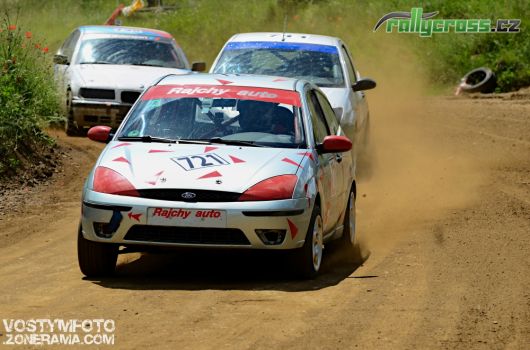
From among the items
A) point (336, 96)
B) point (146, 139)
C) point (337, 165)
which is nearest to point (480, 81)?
point (336, 96)

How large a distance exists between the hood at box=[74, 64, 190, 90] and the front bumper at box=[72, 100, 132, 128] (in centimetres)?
30

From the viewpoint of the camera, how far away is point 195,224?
8.42 m

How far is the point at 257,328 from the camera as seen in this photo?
7.05m

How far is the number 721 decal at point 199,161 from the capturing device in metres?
8.77

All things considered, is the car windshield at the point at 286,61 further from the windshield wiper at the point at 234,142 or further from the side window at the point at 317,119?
the windshield wiper at the point at 234,142

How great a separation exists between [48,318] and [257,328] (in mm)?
1243

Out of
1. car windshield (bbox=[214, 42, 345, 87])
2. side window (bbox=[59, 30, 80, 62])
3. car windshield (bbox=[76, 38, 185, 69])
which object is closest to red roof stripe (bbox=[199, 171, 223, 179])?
car windshield (bbox=[214, 42, 345, 87])

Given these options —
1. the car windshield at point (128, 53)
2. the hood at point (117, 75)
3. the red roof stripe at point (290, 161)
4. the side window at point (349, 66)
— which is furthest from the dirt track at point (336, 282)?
the car windshield at point (128, 53)

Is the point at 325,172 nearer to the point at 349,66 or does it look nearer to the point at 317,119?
the point at 317,119

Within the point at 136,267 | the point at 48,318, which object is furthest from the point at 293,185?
the point at 48,318

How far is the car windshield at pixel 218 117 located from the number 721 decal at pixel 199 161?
45 centimetres

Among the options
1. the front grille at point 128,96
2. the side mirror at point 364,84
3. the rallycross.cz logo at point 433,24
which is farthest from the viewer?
the rallycross.cz logo at point 433,24

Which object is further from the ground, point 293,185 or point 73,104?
point 293,185

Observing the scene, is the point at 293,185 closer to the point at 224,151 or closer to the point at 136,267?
the point at 224,151
